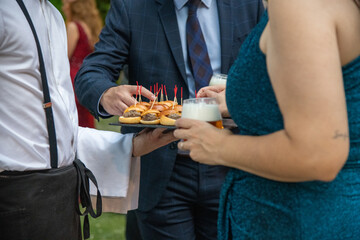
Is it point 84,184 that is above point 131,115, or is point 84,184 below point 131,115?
below

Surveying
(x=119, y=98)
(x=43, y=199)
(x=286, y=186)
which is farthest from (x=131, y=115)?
(x=286, y=186)

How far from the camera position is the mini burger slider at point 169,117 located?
2.02 m

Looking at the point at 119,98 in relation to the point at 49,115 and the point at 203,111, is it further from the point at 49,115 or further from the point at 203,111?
the point at 203,111

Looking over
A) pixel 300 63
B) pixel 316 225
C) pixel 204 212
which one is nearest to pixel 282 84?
pixel 300 63

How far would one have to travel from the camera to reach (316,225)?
3.84ft

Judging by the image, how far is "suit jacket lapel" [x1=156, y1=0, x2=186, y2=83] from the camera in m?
2.24

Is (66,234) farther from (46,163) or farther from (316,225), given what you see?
(316,225)

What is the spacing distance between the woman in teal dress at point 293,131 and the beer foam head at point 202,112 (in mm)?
112

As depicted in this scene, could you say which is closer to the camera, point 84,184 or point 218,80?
point 84,184

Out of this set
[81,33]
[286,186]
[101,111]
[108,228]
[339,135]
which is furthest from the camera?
[81,33]

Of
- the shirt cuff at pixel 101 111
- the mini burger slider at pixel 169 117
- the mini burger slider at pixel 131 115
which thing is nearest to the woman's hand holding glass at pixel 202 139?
the mini burger slider at pixel 169 117

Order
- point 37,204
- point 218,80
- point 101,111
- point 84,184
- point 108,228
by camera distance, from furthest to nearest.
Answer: point 108,228, point 101,111, point 218,80, point 84,184, point 37,204

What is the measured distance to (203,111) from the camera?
1455mm

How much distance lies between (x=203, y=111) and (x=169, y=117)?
2.16ft
